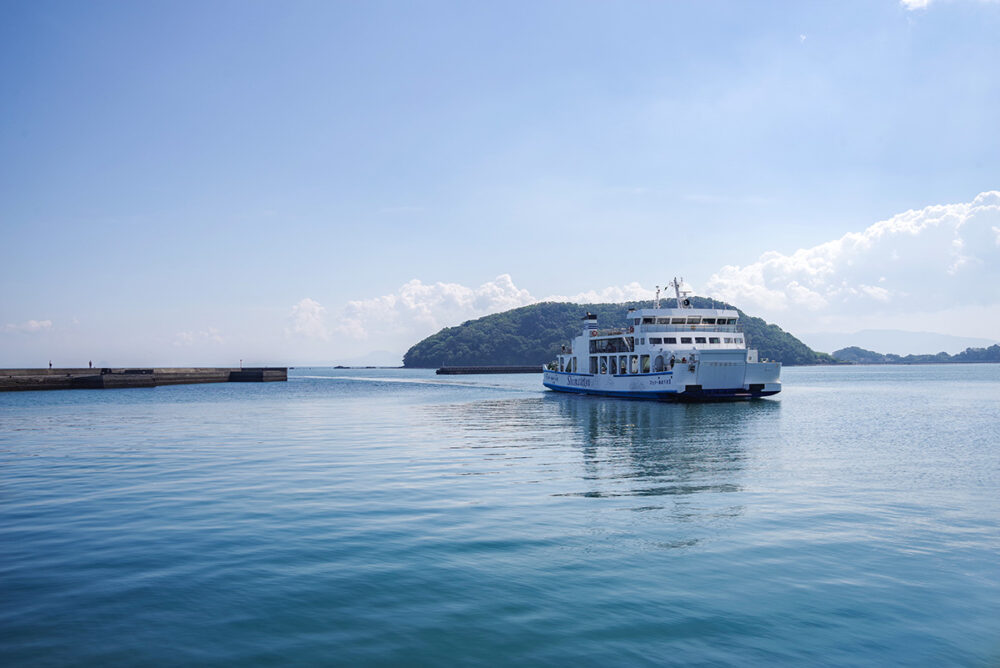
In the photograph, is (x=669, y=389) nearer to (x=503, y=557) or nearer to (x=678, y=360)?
(x=678, y=360)

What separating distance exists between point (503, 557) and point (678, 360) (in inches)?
1876

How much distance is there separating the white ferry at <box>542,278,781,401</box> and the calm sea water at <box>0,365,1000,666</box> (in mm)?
27660

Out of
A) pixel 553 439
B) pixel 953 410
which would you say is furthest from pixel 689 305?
pixel 553 439

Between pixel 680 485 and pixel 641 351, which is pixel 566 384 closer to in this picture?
pixel 641 351

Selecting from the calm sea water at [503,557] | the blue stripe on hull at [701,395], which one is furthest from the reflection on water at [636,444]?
the blue stripe on hull at [701,395]

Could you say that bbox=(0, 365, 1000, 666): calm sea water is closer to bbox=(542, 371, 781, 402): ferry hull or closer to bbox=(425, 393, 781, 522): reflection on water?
bbox=(425, 393, 781, 522): reflection on water

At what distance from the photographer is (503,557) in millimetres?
11461

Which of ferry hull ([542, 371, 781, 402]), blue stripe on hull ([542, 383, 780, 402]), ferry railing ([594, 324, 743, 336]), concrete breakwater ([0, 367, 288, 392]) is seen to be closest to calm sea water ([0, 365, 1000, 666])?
ferry hull ([542, 371, 781, 402])

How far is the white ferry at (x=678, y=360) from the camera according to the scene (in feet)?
178

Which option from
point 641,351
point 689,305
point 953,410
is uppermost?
point 689,305

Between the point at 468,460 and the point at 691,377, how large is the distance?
113ft

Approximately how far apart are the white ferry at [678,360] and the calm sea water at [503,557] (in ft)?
90.7

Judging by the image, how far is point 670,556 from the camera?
1155cm

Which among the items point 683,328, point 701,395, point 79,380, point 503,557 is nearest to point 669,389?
point 701,395
